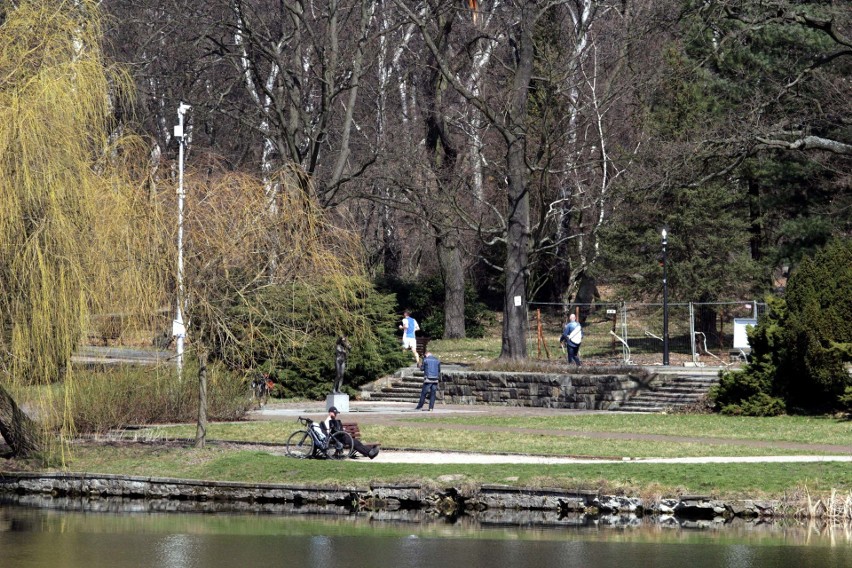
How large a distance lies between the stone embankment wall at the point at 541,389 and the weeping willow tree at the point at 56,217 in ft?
49.7

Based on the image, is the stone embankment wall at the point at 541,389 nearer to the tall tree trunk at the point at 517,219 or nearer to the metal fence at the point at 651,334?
the tall tree trunk at the point at 517,219

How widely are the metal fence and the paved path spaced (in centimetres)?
828

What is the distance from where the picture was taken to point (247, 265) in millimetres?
23875

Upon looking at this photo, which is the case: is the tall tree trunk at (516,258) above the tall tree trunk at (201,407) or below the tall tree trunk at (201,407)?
above

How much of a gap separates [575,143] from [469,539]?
113 feet

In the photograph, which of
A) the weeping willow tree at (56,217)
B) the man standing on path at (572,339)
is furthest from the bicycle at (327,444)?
the man standing on path at (572,339)

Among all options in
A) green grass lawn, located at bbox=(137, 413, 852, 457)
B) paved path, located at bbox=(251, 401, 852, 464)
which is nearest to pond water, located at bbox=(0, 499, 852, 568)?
paved path, located at bbox=(251, 401, 852, 464)

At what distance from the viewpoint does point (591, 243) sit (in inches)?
1935

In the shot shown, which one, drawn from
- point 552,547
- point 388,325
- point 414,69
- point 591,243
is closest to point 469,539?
point 552,547

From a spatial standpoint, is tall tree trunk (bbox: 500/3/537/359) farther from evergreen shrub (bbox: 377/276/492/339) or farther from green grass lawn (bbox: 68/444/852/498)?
green grass lawn (bbox: 68/444/852/498)

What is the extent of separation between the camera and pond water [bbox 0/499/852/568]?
52.7ft

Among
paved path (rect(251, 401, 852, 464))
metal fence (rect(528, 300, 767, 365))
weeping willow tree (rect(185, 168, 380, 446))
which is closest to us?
paved path (rect(251, 401, 852, 464))

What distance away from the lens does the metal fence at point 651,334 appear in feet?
139

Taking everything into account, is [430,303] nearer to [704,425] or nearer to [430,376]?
[430,376]
